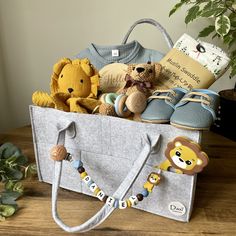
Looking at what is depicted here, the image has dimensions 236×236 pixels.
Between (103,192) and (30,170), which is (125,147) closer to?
(103,192)

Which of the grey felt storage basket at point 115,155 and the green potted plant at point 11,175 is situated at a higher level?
the grey felt storage basket at point 115,155

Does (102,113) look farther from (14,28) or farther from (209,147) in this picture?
(14,28)

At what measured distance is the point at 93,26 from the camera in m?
0.90

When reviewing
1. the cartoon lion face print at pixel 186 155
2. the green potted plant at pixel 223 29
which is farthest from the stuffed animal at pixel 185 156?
the green potted plant at pixel 223 29

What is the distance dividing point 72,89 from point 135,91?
0.39ft

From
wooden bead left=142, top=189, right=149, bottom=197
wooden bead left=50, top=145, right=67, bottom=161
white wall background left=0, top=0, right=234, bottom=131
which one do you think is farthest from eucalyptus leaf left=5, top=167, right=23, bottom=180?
white wall background left=0, top=0, right=234, bottom=131

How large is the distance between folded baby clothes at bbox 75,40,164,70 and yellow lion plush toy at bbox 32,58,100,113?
0.49 feet

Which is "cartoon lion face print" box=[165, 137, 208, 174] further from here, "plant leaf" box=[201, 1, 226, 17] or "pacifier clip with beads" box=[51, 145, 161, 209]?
"plant leaf" box=[201, 1, 226, 17]

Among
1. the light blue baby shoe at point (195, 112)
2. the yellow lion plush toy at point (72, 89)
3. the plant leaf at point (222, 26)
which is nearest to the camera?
the light blue baby shoe at point (195, 112)

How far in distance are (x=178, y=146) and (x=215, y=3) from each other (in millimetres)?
417

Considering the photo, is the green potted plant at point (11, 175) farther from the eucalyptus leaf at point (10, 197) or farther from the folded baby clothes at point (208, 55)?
the folded baby clothes at point (208, 55)

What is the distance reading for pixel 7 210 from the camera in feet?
1.51

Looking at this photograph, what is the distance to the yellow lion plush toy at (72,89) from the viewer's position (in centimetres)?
50

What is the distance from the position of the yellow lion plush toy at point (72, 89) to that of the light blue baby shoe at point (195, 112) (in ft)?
0.52
